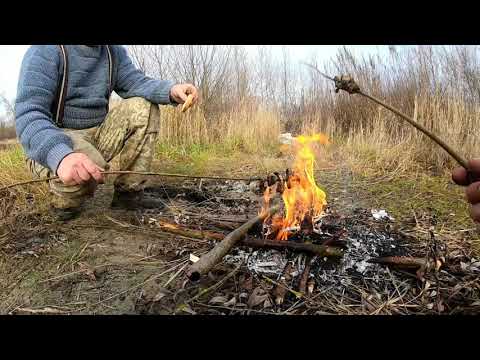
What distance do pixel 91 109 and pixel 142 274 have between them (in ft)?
5.40

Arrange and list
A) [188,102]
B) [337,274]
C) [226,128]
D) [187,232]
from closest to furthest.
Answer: [337,274], [187,232], [188,102], [226,128]

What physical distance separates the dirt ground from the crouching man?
0.95 feet

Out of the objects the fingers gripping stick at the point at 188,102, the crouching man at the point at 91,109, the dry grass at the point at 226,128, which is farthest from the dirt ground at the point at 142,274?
the dry grass at the point at 226,128

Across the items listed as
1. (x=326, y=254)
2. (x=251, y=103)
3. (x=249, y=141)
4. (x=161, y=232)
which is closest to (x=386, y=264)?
(x=326, y=254)

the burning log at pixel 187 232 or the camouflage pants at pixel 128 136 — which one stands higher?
the camouflage pants at pixel 128 136

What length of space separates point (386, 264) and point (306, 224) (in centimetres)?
60

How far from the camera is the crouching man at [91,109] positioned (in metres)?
2.56

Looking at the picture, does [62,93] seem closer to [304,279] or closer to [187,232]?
[187,232]

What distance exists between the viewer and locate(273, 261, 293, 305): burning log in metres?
1.98

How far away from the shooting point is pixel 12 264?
97.2 inches

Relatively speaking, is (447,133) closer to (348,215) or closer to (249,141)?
(348,215)

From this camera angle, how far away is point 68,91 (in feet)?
9.58

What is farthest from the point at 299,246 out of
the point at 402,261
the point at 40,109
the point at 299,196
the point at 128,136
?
the point at 40,109

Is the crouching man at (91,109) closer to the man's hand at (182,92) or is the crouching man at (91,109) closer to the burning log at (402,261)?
the man's hand at (182,92)
